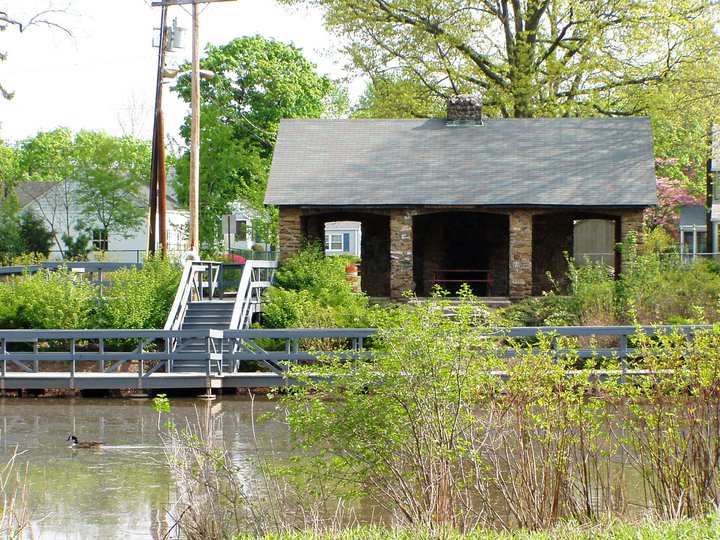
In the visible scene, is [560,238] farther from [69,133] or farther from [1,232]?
[69,133]

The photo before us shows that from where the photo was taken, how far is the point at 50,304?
23719 mm

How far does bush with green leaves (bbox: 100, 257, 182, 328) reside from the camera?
2355 cm

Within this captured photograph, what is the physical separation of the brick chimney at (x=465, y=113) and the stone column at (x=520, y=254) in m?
5.28

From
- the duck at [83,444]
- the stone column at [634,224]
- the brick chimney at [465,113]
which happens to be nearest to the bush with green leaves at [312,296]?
the brick chimney at [465,113]

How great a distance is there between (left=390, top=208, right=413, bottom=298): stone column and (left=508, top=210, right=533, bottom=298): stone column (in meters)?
2.66

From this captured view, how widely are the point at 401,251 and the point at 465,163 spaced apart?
3.74 metres

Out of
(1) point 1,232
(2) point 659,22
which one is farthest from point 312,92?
(2) point 659,22

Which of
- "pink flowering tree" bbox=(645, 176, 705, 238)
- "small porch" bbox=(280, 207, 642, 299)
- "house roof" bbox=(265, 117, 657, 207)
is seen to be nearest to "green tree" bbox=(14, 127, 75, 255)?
"house roof" bbox=(265, 117, 657, 207)

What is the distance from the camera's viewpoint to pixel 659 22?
34.8 meters

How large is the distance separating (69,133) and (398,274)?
62.2 m

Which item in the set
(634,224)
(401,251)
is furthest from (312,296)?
(634,224)

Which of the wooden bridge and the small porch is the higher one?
the small porch

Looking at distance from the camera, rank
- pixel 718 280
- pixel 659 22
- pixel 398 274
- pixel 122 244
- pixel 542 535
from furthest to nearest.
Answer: pixel 122 244 → pixel 659 22 → pixel 398 274 → pixel 718 280 → pixel 542 535

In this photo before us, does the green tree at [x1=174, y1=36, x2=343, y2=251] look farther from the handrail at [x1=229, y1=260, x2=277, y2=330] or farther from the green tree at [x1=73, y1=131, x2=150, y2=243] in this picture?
the handrail at [x1=229, y1=260, x2=277, y2=330]
